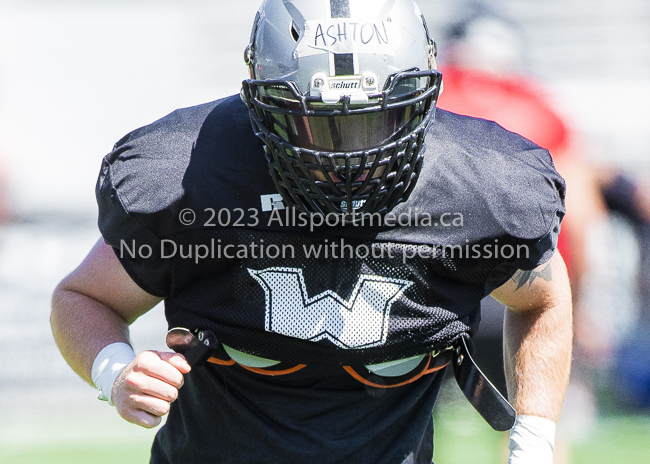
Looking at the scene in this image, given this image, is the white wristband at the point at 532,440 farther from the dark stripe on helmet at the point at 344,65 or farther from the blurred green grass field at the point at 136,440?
the blurred green grass field at the point at 136,440

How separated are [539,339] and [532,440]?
24cm

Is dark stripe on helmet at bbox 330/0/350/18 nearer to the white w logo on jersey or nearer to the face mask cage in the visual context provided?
the face mask cage

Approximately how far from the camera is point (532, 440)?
1.76m

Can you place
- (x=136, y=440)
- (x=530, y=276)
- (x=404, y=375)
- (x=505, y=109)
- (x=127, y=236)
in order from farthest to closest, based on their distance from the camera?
(x=136, y=440) → (x=505, y=109) → (x=530, y=276) → (x=404, y=375) → (x=127, y=236)

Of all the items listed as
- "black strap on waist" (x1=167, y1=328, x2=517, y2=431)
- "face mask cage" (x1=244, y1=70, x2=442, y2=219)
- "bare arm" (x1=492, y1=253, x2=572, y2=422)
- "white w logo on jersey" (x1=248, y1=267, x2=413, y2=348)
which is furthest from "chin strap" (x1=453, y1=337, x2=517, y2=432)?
"face mask cage" (x1=244, y1=70, x2=442, y2=219)

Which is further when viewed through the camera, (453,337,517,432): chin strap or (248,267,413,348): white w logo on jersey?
(453,337,517,432): chin strap

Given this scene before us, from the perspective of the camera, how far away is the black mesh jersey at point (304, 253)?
158 centimetres

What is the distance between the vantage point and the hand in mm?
1472

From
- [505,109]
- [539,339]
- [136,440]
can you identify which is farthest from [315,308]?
[136,440]

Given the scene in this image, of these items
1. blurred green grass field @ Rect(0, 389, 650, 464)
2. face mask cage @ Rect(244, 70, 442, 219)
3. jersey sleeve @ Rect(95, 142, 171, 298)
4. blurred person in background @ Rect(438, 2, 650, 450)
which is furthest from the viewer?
blurred green grass field @ Rect(0, 389, 650, 464)

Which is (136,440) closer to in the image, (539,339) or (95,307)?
(95,307)

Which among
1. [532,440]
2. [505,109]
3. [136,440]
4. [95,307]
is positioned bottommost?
[136,440]

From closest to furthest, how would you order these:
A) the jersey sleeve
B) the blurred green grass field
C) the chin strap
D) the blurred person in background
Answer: the jersey sleeve → the chin strap → the blurred person in background → the blurred green grass field

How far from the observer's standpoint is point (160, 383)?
4.84 ft
